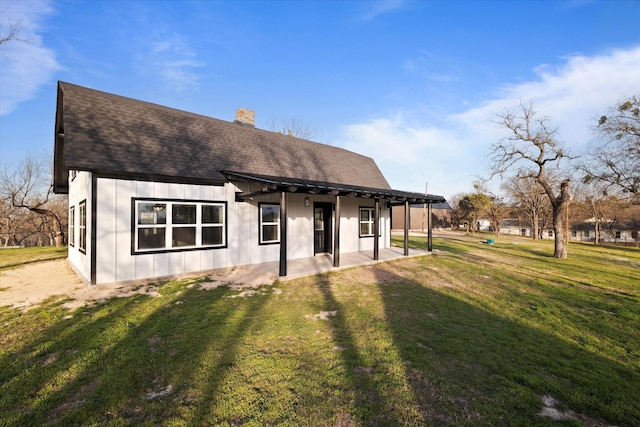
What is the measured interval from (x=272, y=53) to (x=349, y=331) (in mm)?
16281

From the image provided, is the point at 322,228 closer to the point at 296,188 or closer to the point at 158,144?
the point at 296,188

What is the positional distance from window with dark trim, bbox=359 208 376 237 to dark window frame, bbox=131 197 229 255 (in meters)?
6.65

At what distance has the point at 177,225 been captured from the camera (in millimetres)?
7820

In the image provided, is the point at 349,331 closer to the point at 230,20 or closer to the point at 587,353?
the point at 587,353

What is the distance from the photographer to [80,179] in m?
8.45

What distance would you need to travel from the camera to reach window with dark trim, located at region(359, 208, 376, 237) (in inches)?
518

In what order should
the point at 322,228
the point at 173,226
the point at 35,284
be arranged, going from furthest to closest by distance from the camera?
the point at 322,228 < the point at 173,226 < the point at 35,284

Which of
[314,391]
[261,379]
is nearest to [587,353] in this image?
[314,391]

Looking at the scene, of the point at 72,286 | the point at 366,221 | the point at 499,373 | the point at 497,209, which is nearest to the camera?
the point at 499,373

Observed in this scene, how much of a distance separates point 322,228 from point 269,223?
2.73m

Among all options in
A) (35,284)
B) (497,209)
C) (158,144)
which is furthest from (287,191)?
(497,209)

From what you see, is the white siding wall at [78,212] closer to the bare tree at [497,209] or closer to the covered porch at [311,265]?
the covered porch at [311,265]

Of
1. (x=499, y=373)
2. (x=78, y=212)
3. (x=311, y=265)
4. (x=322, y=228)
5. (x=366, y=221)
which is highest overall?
(x=78, y=212)

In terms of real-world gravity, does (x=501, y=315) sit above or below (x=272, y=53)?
below
